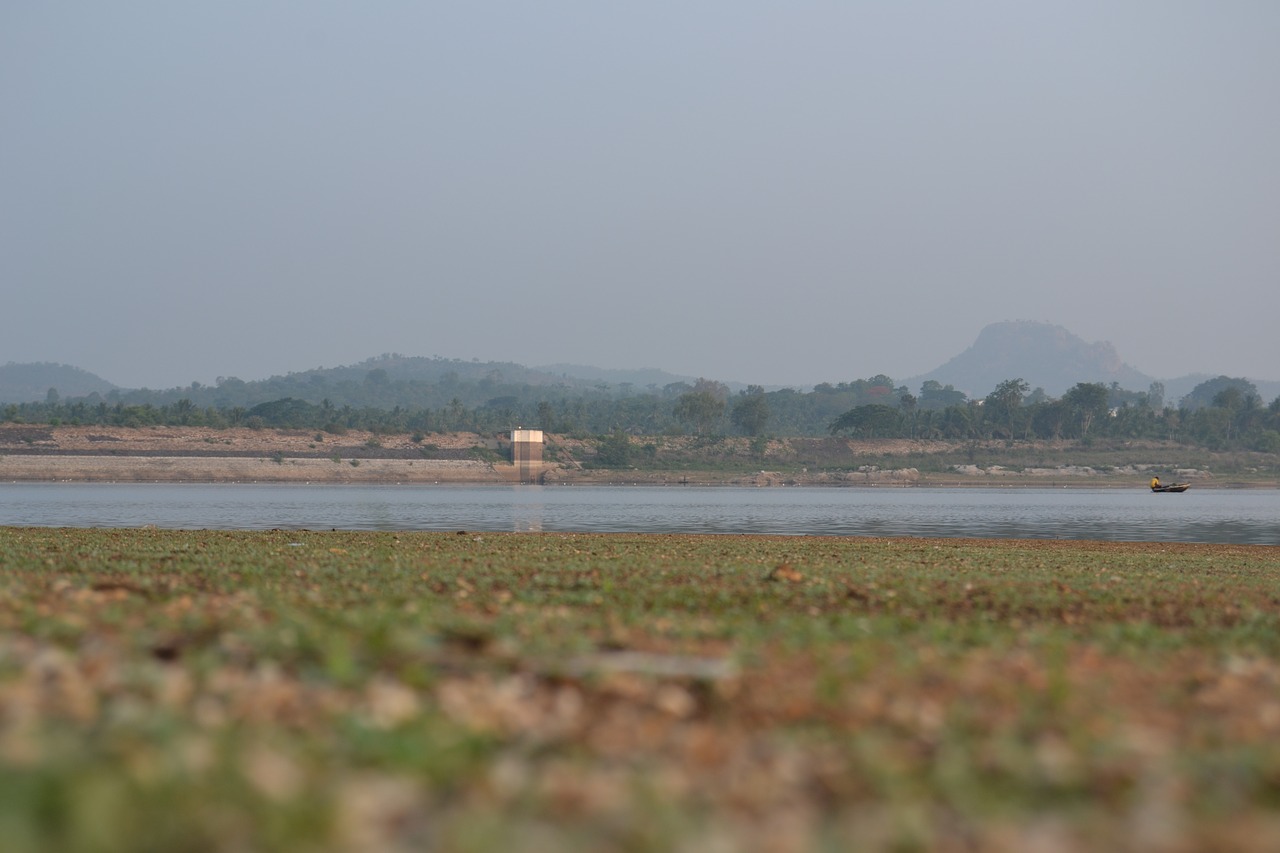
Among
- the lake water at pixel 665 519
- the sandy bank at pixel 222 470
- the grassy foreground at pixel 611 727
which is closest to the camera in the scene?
the grassy foreground at pixel 611 727

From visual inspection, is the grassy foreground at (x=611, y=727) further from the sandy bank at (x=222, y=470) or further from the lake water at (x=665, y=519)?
the sandy bank at (x=222, y=470)

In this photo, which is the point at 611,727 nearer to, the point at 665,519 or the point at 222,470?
the point at 665,519

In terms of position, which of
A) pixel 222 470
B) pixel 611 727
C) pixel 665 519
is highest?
pixel 611 727

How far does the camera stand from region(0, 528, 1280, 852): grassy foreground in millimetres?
5449

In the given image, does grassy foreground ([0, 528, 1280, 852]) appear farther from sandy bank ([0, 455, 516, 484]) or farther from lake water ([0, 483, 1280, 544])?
sandy bank ([0, 455, 516, 484])

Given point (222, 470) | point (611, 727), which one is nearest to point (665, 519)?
point (611, 727)

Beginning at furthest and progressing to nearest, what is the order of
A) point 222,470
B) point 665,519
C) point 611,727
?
point 222,470 < point 665,519 < point 611,727

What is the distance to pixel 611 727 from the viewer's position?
7703 mm

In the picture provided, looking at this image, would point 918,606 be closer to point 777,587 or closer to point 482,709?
point 777,587

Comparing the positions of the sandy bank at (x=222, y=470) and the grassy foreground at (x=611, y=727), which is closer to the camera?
the grassy foreground at (x=611, y=727)

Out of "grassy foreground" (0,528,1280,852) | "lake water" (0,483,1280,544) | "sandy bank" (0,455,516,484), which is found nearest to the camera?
"grassy foreground" (0,528,1280,852)

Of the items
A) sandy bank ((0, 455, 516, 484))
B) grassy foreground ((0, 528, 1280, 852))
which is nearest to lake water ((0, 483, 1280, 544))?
grassy foreground ((0, 528, 1280, 852))

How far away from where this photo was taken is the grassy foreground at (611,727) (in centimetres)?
545

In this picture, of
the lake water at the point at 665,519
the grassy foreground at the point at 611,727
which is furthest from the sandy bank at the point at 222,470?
the grassy foreground at the point at 611,727
